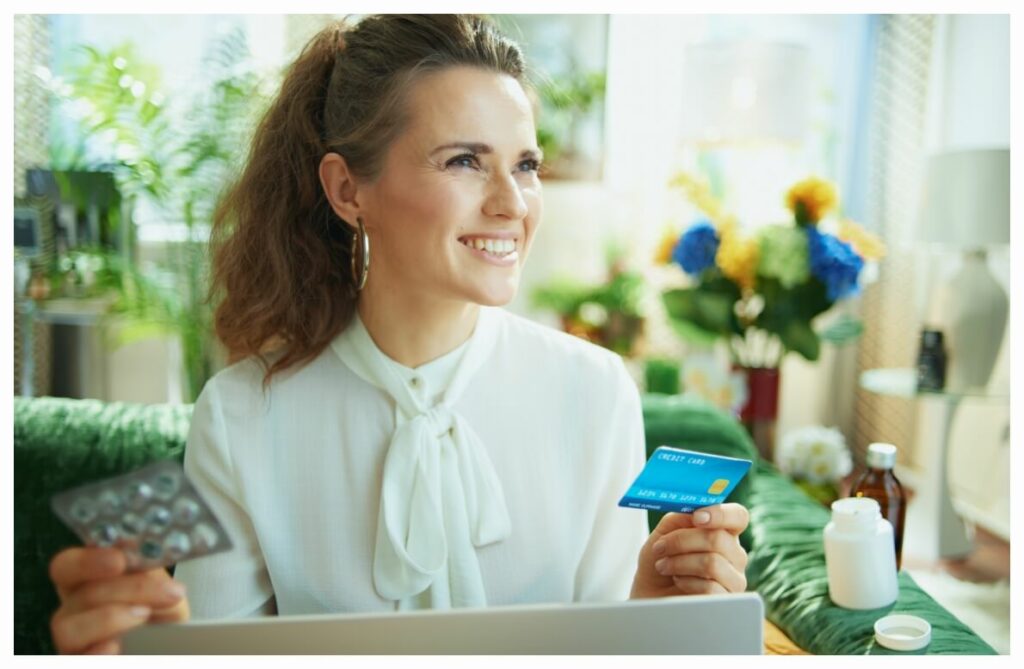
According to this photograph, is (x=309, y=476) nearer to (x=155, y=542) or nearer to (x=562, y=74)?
(x=155, y=542)

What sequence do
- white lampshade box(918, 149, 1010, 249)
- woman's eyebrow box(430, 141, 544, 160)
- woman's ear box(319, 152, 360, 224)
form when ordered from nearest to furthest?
woman's eyebrow box(430, 141, 544, 160) < woman's ear box(319, 152, 360, 224) < white lampshade box(918, 149, 1010, 249)

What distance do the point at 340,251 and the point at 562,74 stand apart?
298 cm

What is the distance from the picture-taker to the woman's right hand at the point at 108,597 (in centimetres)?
80

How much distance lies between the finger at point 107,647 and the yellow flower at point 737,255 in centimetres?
199

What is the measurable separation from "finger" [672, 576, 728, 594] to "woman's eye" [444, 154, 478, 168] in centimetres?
51

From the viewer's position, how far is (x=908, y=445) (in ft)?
12.7

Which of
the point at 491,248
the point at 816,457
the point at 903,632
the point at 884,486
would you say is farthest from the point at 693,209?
the point at 491,248

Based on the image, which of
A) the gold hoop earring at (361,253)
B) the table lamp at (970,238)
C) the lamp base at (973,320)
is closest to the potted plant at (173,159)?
the gold hoop earring at (361,253)

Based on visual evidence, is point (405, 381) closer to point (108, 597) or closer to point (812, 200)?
point (108, 597)

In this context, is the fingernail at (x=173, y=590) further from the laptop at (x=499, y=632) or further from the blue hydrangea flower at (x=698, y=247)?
the blue hydrangea flower at (x=698, y=247)

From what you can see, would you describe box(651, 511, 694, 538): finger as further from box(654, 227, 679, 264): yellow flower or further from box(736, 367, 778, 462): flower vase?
box(654, 227, 679, 264): yellow flower

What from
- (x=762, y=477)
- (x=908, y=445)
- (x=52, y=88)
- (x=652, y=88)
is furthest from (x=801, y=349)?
(x=52, y=88)

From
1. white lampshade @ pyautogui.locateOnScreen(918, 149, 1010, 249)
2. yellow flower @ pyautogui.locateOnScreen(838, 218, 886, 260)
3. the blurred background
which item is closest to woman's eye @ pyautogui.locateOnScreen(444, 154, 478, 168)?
the blurred background

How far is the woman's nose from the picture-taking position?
1.12 metres
